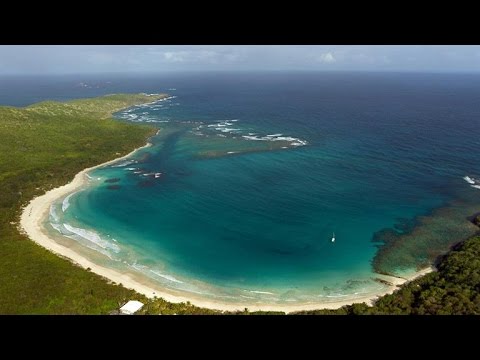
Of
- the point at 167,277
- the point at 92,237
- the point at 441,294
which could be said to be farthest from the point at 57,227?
the point at 441,294

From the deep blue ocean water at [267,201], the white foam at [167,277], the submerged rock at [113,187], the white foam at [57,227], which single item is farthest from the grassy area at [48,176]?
the submerged rock at [113,187]

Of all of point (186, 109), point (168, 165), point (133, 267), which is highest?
point (186, 109)

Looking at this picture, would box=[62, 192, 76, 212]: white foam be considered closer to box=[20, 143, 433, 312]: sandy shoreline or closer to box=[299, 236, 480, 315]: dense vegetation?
box=[20, 143, 433, 312]: sandy shoreline

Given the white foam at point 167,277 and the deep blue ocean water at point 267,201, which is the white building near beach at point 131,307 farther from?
the white foam at point 167,277

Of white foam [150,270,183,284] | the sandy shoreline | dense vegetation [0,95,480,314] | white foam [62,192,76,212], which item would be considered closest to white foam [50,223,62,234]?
the sandy shoreline
